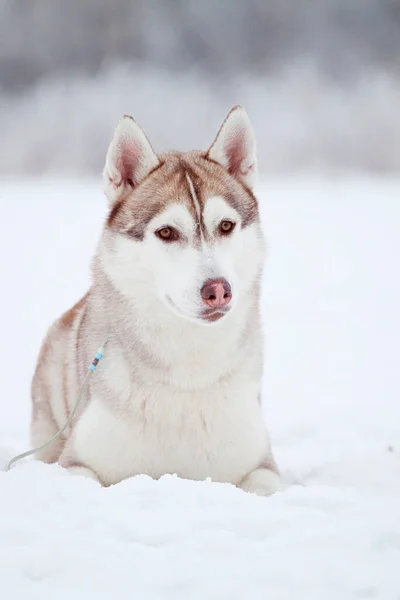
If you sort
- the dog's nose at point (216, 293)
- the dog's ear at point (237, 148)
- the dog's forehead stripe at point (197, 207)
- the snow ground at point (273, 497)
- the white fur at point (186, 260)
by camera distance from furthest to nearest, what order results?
the dog's ear at point (237, 148), the dog's forehead stripe at point (197, 207), the white fur at point (186, 260), the dog's nose at point (216, 293), the snow ground at point (273, 497)

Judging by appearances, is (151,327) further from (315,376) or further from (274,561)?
(315,376)

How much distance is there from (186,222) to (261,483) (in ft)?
4.39

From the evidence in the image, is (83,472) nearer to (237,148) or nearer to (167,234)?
(167,234)

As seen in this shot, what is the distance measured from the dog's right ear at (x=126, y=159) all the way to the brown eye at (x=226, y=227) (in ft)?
1.86

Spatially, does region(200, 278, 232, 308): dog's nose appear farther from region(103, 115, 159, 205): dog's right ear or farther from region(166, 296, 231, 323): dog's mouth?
region(103, 115, 159, 205): dog's right ear

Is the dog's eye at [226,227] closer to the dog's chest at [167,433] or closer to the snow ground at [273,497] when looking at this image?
the dog's chest at [167,433]

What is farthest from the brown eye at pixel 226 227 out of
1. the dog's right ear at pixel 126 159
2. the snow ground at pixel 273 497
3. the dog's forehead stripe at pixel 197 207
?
the snow ground at pixel 273 497

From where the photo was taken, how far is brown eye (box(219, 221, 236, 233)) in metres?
3.38

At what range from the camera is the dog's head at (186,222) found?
10.2ft

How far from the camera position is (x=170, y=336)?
3402 mm

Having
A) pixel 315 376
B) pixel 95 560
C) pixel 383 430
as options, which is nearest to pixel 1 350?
pixel 315 376

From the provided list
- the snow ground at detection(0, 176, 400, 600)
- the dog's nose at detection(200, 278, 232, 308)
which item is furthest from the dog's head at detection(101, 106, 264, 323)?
the snow ground at detection(0, 176, 400, 600)

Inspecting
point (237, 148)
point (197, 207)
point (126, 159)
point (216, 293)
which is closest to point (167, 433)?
point (216, 293)

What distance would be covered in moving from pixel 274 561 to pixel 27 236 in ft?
42.1
